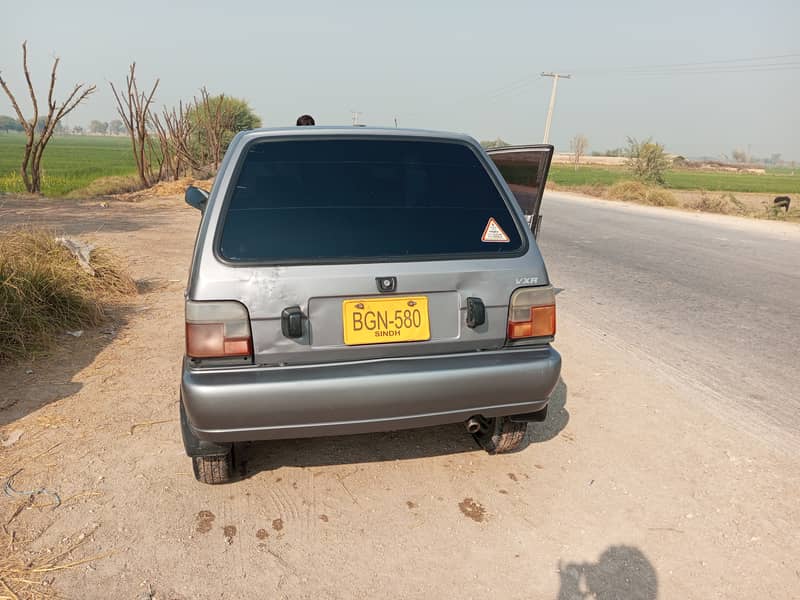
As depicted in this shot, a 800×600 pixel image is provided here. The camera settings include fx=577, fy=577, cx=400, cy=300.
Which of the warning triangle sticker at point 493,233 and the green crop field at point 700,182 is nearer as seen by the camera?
the warning triangle sticker at point 493,233

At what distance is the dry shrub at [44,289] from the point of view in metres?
4.32

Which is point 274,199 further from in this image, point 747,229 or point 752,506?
point 747,229

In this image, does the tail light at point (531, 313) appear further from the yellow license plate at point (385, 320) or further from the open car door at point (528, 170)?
the open car door at point (528, 170)

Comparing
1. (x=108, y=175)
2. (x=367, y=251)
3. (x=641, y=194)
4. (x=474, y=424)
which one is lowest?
(x=108, y=175)

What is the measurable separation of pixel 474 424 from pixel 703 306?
4.22 meters

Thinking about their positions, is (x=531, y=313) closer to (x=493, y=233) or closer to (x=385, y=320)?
(x=493, y=233)

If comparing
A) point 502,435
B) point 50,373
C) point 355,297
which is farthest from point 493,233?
point 50,373

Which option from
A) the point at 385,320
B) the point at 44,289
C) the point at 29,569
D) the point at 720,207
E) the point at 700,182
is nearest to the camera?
the point at 29,569

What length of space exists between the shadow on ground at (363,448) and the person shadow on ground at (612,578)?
0.89 metres

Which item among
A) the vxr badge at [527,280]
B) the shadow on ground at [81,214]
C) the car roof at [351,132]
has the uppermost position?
the car roof at [351,132]

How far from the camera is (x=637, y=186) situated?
22.7 metres

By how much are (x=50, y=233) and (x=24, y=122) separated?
11.5 m

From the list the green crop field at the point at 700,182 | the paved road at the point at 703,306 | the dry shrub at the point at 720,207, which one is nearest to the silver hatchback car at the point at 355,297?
the paved road at the point at 703,306

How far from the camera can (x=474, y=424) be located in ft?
9.37
